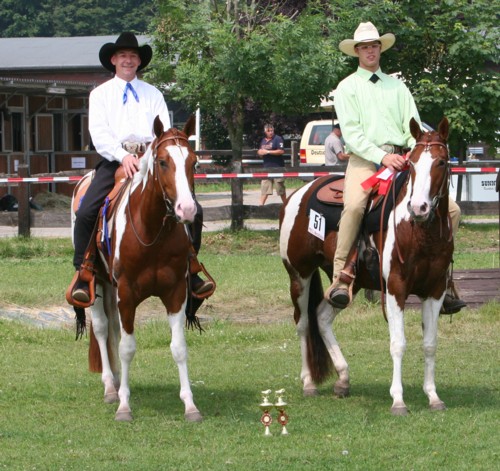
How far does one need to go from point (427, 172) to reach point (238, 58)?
13.2 metres

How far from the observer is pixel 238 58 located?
2120cm

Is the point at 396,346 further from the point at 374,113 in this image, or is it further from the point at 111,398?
the point at 111,398

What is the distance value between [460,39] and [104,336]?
15.1 metres

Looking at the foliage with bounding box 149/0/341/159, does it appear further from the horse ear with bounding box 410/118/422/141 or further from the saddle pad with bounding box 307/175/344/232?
the horse ear with bounding box 410/118/422/141

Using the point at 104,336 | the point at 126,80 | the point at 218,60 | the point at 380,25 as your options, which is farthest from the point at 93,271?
the point at 380,25

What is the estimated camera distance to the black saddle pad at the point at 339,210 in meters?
9.10

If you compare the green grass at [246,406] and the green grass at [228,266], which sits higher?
the green grass at [246,406]

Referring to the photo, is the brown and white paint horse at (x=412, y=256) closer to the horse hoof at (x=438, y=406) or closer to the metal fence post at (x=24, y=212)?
the horse hoof at (x=438, y=406)

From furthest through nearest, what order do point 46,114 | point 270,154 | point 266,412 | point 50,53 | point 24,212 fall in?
point 50,53 < point 46,114 < point 270,154 < point 24,212 < point 266,412

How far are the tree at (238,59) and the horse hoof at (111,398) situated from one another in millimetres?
12529

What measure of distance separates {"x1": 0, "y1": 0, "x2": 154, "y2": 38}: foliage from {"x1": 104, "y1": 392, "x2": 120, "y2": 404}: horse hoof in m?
78.3

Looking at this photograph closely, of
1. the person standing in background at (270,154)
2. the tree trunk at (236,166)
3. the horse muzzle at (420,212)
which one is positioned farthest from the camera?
the person standing in background at (270,154)

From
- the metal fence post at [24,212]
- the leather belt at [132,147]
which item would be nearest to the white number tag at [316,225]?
the leather belt at [132,147]

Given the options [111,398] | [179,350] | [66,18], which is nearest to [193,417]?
[179,350]
